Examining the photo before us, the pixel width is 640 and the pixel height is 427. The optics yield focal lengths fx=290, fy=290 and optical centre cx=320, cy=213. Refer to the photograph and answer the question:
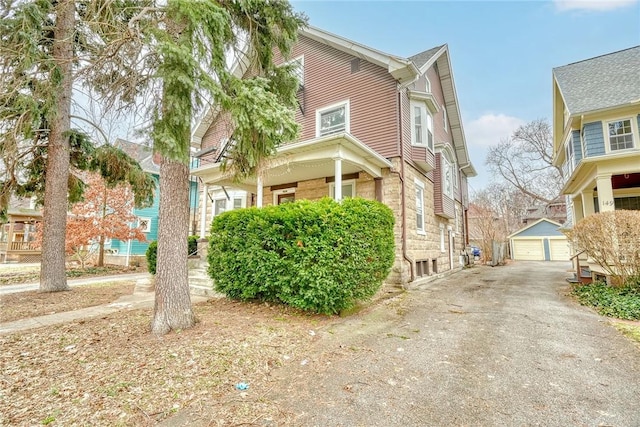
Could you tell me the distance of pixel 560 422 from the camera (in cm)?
238

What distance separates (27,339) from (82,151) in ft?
20.1

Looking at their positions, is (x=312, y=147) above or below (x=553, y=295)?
above

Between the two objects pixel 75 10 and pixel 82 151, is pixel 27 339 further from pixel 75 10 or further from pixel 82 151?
pixel 75 10

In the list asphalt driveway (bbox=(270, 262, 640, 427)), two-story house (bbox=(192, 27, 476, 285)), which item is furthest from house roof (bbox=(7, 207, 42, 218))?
asphalt driveway (bbox=(270, 262, 640, 427))

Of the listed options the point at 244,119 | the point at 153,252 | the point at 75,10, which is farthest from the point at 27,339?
the point at 75,10

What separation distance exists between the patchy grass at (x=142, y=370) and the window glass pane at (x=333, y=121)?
7536 millimetres

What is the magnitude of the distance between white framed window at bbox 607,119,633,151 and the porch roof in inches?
303

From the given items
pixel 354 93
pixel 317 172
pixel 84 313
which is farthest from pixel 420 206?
pixel 84 313

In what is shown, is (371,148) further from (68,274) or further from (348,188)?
(68,274)

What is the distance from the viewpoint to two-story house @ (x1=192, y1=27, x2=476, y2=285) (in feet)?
28.1

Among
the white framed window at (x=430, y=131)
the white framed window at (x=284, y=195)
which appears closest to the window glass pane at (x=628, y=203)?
the white framed window at (x=430, y=131)

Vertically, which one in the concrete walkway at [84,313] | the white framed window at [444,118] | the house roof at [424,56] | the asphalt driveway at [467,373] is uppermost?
the house roof at [424,56]

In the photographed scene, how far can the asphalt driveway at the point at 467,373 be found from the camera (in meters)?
2.49

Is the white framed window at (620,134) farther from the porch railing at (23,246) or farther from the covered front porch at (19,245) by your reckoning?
the porch railing at (23,246)
